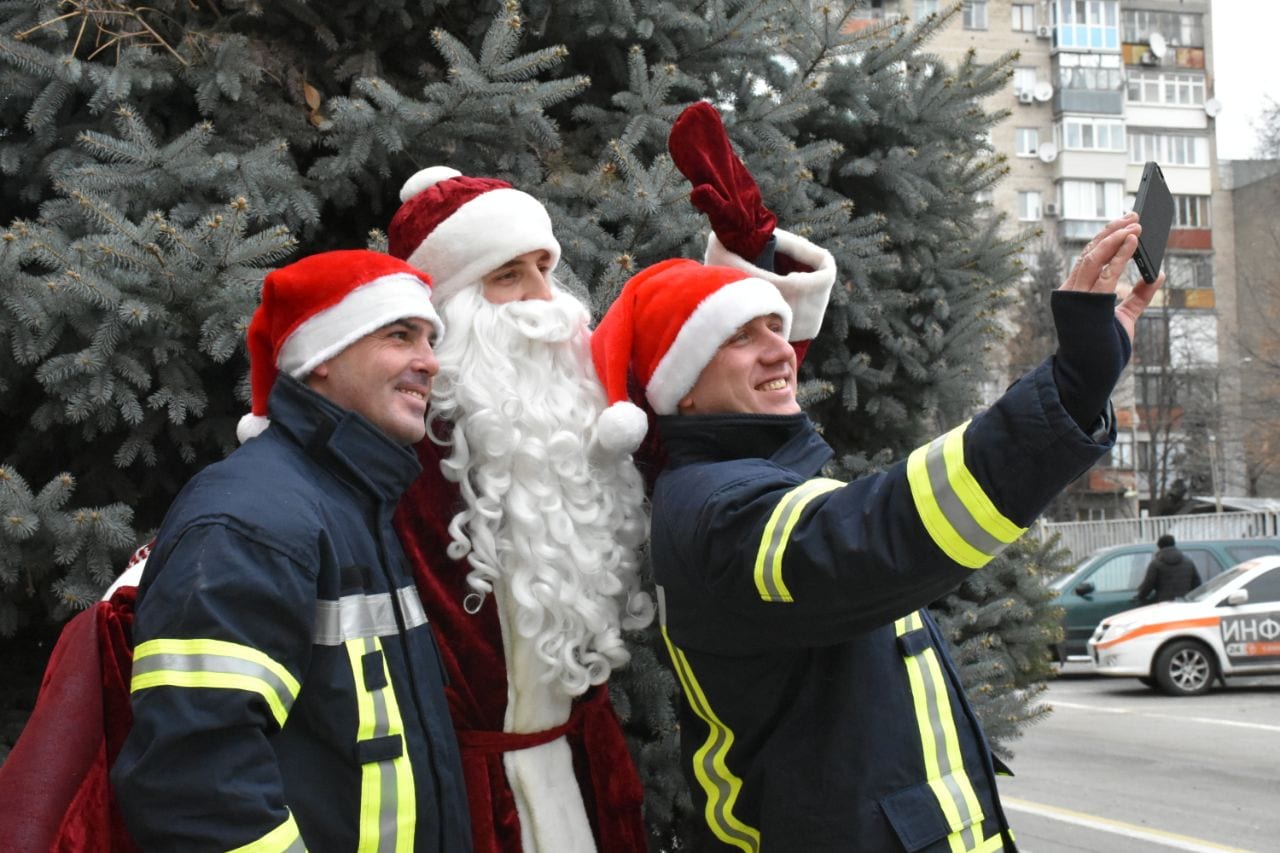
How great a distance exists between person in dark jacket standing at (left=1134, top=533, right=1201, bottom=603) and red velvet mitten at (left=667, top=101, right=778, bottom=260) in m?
13.3

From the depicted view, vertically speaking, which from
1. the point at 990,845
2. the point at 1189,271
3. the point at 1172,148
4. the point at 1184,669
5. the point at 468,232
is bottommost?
the point at 1184,669

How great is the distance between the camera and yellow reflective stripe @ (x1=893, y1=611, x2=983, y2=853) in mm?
2369

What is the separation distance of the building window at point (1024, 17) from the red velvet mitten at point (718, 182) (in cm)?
4694

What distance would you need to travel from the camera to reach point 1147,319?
38906mm

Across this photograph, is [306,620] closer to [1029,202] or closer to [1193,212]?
[1029,202]

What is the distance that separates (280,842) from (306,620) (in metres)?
0.35

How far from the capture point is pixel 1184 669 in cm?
1391

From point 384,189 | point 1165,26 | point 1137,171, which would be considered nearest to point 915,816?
point 384,189

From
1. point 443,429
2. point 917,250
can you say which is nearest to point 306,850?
point 443,429

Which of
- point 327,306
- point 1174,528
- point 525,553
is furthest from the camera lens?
point 1174,528

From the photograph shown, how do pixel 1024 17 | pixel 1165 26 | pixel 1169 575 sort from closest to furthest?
pixel 1169 575, pixel 1024 17, pixel 1165 26

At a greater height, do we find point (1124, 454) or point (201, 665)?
point (1124, 454)

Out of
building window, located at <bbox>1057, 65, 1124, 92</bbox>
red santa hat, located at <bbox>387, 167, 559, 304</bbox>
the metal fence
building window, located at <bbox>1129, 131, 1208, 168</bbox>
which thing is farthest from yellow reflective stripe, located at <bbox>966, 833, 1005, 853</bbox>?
building window, located at <bbox>1129, 131, 1208, 168</bbox>

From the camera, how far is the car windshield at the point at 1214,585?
45.6 feet
